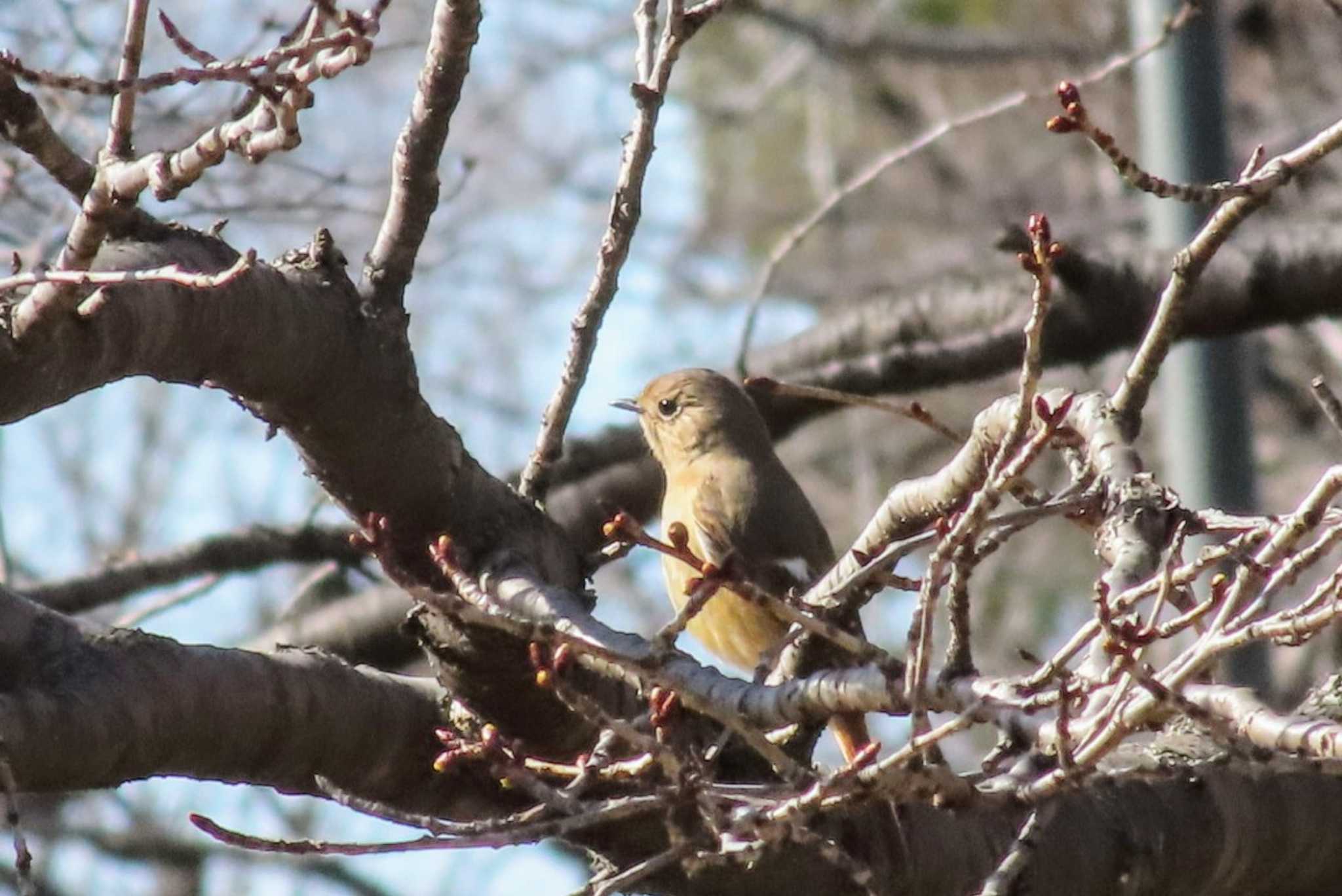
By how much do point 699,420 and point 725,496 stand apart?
32 centimetres

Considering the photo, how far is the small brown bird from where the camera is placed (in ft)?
19.4

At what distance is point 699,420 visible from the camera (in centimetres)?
646

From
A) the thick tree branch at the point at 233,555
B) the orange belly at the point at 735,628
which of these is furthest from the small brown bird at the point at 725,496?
the thick tree branch at the point at 233,555

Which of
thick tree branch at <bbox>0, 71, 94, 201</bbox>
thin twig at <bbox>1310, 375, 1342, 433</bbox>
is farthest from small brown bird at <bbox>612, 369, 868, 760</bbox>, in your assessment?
thick tree branch at <bbox>0, 71, 94, 201</bbox>

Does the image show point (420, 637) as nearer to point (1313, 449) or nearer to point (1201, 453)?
point (1201, 453)

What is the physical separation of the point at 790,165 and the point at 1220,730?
612 inches

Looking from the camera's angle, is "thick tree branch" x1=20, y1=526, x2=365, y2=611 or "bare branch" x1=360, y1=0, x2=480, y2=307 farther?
"thick tree branch" x1=20, y1=526, x2=365, y2=611

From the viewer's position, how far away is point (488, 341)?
51.0 ft

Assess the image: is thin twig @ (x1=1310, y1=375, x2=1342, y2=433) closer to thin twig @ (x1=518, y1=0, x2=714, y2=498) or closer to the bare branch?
thin twig @ (x1=518, y1=0, x2=714, y2=498)

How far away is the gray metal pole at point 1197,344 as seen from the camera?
20.4ft

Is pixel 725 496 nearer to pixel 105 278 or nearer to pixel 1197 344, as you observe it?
pixel 1197 344

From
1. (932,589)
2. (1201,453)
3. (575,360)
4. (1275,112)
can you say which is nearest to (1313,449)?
(1275,112)

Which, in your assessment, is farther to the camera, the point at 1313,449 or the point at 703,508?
the point at 1313,449

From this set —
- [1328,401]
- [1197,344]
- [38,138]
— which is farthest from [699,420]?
[38,138]
